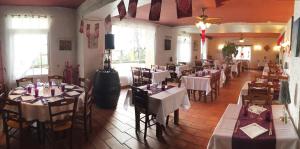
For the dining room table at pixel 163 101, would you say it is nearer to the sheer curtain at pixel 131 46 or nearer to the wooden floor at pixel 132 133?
the wooden floor at pixel 132 133

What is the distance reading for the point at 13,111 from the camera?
3.24 meters

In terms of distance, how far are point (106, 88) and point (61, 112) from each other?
2.30 metres

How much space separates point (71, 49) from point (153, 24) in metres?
3.79

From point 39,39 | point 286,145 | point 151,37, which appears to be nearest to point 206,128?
point 286,145

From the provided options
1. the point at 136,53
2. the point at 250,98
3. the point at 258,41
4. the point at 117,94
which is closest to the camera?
the point at 250,98

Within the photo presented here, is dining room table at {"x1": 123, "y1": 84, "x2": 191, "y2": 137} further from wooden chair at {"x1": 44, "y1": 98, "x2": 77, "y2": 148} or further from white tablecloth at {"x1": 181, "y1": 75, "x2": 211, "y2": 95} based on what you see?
white tablecloth at {"x1": 181, "y1": 75, "x2": 211, "y2": 95}

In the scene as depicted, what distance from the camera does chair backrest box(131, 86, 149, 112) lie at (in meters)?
3.70

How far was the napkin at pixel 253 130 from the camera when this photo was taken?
83.3 inches

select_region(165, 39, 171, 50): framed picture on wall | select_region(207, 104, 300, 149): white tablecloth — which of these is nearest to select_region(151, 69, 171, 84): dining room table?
select_region(165, 39, 171, 50): framed picture on wall

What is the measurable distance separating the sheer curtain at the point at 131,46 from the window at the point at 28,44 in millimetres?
2415

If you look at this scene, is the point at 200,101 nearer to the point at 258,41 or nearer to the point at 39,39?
the point at 39,39

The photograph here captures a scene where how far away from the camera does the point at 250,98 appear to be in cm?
334

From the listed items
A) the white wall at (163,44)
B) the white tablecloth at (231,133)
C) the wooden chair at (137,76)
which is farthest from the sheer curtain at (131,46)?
the white tablecloth at (231,133)

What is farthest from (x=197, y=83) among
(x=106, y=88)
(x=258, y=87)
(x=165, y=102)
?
(x=165, y=102)
